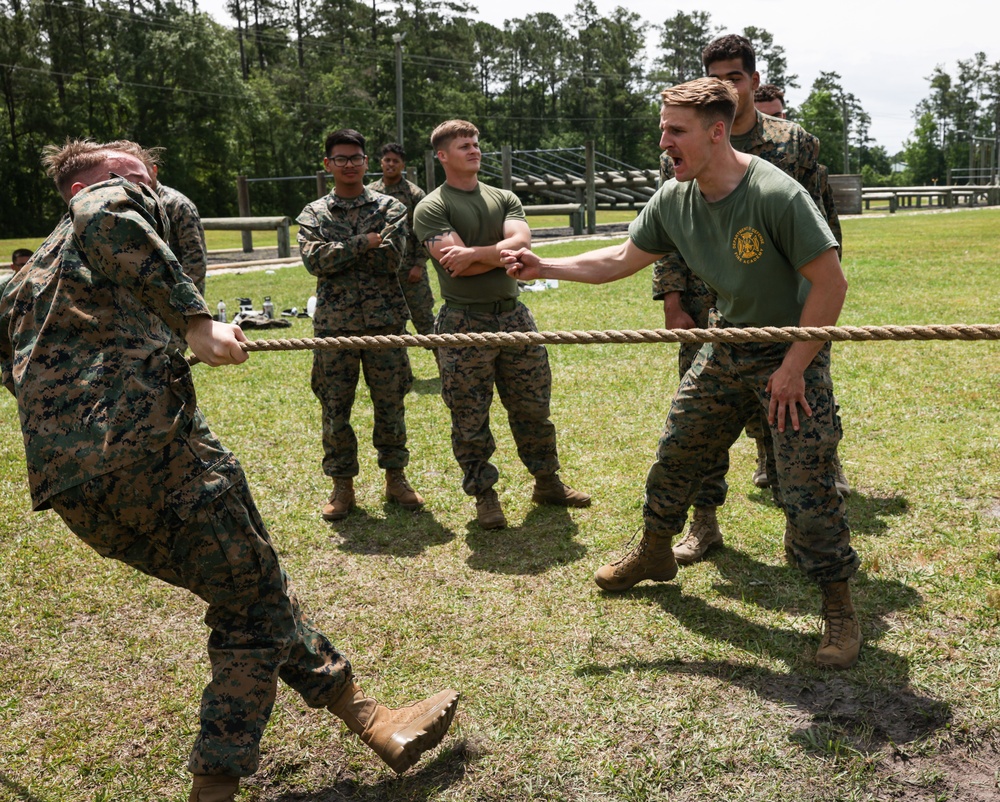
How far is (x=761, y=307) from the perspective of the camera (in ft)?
12.0

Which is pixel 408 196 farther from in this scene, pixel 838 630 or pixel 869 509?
pixel 838 630

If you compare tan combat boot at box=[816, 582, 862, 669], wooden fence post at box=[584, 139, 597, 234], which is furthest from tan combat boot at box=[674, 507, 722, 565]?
wooden fence post at box=[584, 139, 597, 234]

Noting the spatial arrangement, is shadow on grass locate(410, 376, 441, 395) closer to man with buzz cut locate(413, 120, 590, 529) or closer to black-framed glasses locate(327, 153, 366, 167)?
man with buzz cut locate(413, 120, 590, 529)

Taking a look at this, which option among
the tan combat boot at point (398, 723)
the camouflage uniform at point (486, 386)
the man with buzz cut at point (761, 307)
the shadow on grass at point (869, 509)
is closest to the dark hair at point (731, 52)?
the man with buzz cut at point (761, 307)

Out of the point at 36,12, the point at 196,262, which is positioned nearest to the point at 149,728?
the point at 196,262

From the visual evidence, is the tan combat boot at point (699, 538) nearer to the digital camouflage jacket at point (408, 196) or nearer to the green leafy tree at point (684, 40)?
the digital camouflage jacket at point (408, 196)

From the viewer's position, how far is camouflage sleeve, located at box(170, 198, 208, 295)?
609 centimetres

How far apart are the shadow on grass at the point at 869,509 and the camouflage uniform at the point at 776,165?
44 centimetres

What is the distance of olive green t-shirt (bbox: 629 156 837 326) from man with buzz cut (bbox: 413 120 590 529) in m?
1.63

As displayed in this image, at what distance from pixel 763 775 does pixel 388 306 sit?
3567 mm

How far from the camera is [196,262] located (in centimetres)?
617

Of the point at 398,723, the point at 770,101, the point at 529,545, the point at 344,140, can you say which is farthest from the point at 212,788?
the point at 770,101

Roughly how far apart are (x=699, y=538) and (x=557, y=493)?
1.08 metres

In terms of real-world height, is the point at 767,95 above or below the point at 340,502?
above
